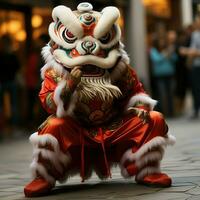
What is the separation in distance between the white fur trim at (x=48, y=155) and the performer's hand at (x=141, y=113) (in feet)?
1.91

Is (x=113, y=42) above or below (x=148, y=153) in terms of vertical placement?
above

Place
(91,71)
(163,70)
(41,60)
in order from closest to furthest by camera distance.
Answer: (91,71), (41,60), (163,70)

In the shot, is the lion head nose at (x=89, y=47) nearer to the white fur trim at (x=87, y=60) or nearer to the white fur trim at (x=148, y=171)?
the white fur trim at (x=87, y=60)

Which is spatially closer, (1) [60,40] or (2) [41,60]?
(1) [60,40]

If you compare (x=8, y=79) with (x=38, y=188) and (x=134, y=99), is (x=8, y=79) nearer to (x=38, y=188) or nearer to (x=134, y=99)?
(x=134, y=99)

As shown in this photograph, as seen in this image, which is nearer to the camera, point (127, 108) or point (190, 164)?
point (127, 108)

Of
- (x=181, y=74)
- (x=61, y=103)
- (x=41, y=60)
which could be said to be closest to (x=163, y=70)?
(x=181, y=74)

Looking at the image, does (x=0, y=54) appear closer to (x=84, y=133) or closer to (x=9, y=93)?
(x=9, y=93)

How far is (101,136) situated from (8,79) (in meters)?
8.22

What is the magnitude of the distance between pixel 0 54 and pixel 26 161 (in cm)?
531

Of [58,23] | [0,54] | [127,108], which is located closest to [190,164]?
[127,108]

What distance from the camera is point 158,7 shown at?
2036cm

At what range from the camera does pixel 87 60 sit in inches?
207

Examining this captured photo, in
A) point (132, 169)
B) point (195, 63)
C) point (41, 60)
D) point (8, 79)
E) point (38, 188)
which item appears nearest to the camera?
point (38, 188)
